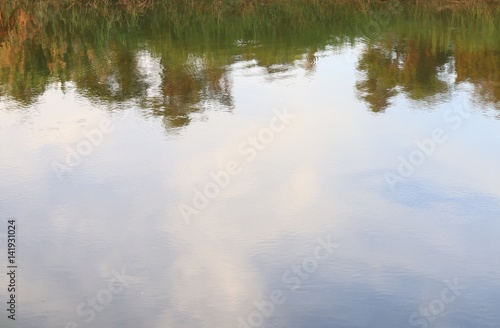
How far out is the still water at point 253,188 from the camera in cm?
529

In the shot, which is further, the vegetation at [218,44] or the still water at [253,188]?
the vegetation at [218,44]

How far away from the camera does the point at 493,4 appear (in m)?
15.8

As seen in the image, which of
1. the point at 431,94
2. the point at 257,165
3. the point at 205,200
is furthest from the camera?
the point at 431,94

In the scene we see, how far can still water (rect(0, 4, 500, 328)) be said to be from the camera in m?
5.29

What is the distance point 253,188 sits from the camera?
283 inches

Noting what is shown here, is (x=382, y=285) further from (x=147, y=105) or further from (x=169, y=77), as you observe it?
(x=169, y=77)

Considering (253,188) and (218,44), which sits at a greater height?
→ (218,44)

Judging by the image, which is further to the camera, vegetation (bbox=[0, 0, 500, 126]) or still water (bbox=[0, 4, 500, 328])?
vegetation (bbox=[0, 0, 500, 126])

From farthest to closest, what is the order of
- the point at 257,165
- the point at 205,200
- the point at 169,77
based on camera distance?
the point at 169,77 < the point at 257,165 < the point at 205,200

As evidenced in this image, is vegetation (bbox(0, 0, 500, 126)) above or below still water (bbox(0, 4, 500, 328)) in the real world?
above

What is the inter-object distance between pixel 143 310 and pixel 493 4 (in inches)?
483

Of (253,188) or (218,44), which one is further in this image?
(218,44)

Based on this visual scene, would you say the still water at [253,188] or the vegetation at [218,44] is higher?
the vegetation at [218,44]

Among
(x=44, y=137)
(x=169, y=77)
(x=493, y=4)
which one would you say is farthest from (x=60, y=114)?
(x=493, y=4)
